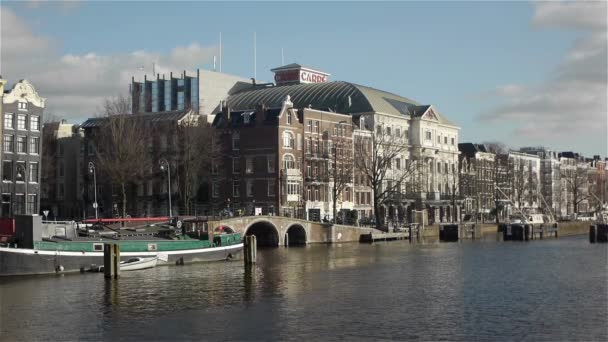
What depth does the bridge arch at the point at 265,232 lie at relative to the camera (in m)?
107

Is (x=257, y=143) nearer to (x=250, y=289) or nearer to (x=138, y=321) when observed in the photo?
(x=250, y=289)

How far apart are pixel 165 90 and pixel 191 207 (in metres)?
71.7

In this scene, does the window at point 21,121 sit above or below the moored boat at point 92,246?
above

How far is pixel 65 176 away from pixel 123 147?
40918mm

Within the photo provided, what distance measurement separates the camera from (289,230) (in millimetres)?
113438

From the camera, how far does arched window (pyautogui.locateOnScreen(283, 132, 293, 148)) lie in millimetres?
122719

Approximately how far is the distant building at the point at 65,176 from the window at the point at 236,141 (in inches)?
1113

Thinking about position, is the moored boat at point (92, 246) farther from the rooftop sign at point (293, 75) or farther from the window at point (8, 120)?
the rooftop sign at point (293, 75)

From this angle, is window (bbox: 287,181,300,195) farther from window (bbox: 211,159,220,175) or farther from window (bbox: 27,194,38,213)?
window (bbox: 27,194,38,213)

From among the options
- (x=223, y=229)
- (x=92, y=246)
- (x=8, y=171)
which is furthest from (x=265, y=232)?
(x=92, y=246)

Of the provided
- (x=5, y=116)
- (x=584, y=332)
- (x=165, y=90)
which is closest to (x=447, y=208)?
(x=165, y=90)

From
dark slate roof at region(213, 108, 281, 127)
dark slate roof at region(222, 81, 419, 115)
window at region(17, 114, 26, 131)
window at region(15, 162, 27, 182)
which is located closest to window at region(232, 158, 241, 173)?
dark slate roof at region(213, 108, 281, 127)

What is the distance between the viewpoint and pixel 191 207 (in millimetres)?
125312

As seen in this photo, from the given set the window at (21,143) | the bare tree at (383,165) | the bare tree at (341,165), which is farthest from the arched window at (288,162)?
the window at (21,143)
